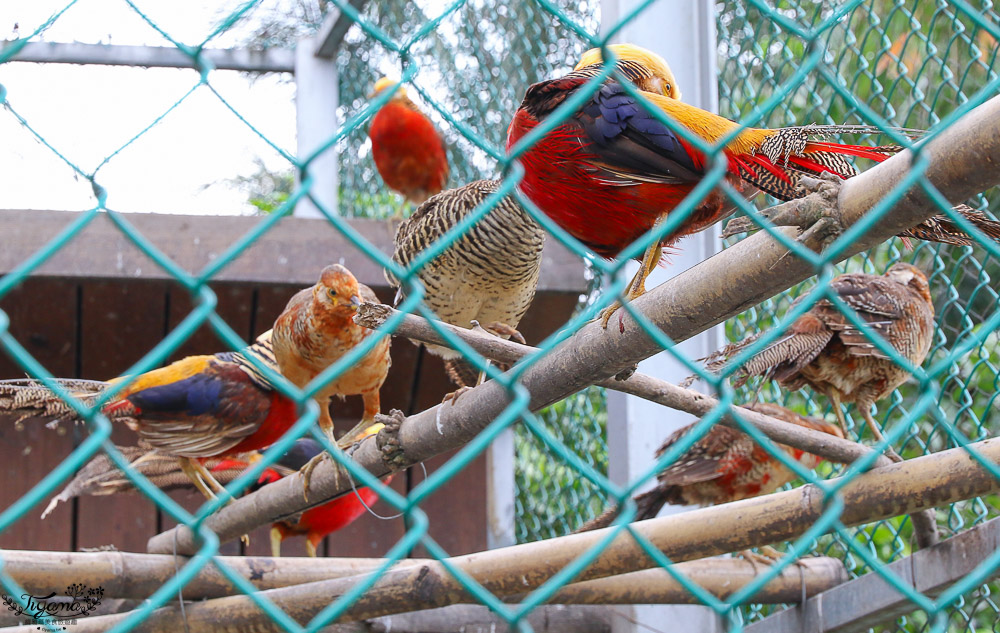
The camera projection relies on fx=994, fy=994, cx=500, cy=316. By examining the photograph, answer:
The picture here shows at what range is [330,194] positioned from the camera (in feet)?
15.4

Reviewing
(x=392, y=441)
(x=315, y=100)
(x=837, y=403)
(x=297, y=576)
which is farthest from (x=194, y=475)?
(x=837, y=403)

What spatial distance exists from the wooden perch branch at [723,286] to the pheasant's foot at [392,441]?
0.30 ft

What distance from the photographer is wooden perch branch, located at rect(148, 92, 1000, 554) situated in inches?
48.2

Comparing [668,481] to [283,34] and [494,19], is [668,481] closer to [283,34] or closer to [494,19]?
[494,19]

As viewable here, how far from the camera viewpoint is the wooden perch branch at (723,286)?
1225mm

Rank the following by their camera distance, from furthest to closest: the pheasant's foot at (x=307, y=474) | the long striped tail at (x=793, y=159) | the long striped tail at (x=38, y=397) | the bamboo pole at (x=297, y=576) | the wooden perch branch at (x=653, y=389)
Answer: the long striped tail at (x=38, y=397) < the pheasant's foot at (x=307, y=474) < the bamboo pole at (x=297, y=576) < the long striped tail at (x=793, y=159) < the wooden perch branch at (x=653, y=389)

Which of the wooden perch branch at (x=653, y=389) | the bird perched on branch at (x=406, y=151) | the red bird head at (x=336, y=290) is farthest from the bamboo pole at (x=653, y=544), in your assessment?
the bird perched on branch at (x=406, y=151)

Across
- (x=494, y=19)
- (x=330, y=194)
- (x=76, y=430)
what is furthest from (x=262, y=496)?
(x=494, y=19)

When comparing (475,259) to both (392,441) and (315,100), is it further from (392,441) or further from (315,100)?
(315,100)

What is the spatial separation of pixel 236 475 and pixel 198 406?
106 cm

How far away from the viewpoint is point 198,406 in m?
3.33

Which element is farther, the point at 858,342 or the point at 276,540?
the point at 276,540

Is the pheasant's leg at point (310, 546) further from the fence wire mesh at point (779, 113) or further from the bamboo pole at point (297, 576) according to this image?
the bamboo pole at point (297, 576)

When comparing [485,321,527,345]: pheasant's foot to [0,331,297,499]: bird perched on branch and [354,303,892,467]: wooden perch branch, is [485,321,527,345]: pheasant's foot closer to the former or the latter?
[0,331,297,499]: bird perched on branch
